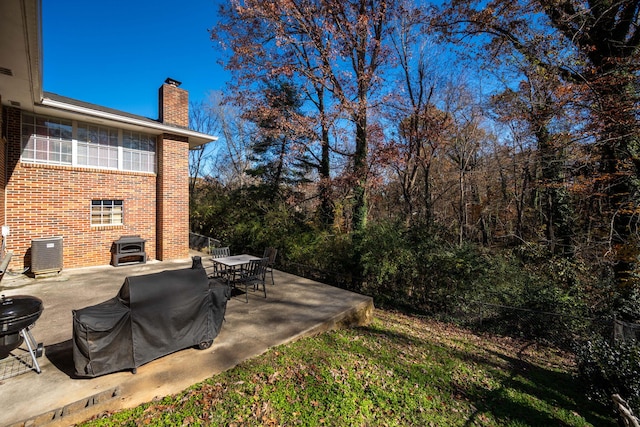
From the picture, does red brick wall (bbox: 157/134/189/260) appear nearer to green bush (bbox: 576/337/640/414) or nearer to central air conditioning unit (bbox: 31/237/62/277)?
central air conditioning unit (bbox: 31/237/62/277)

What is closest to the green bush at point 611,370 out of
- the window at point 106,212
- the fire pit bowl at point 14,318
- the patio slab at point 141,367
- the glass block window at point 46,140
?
the patio slab at point 141,367

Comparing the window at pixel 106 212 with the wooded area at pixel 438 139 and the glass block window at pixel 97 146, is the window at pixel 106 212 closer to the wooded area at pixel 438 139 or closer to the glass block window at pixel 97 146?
the glass block window at pixel 97 146

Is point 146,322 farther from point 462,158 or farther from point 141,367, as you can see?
point 462,158

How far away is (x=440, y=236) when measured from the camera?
845 cm

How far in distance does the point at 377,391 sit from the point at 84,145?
391 inches

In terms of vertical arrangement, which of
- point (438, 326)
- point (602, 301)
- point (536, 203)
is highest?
point (536, 203)

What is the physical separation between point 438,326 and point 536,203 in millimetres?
12535

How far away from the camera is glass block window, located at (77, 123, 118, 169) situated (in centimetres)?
816

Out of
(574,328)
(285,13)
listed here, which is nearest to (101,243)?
(285,13)

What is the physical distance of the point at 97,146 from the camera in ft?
27.6

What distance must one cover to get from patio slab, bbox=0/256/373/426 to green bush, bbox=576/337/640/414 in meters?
3.70

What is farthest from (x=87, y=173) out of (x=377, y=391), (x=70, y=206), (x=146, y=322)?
(x=377, y=391)

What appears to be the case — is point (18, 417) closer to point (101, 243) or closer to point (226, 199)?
point (101, 243)

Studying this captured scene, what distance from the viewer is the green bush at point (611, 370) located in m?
3.72
